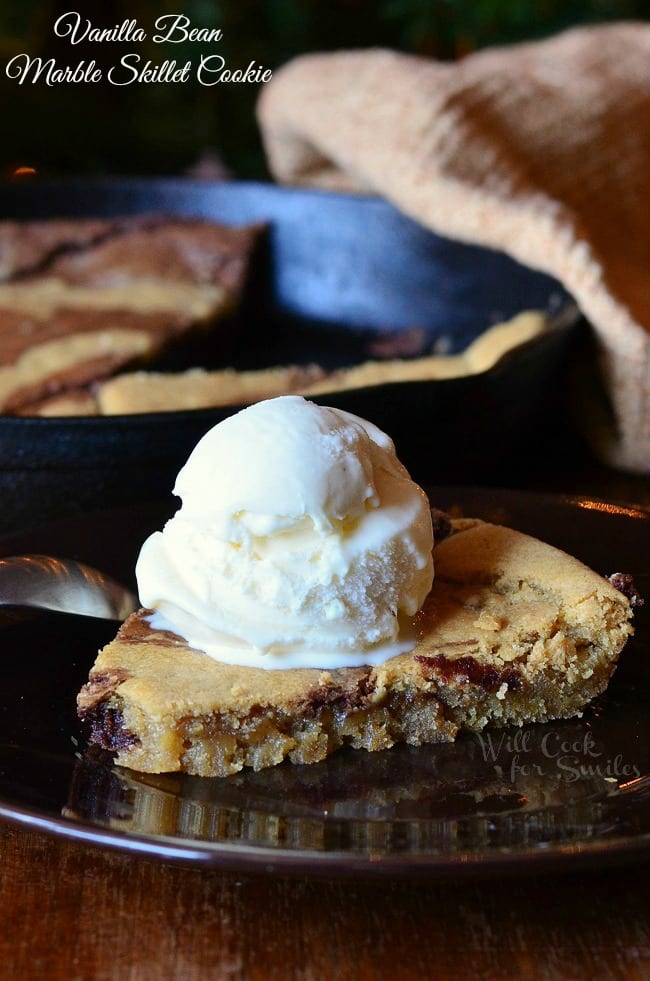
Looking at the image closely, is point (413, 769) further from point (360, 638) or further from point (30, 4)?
point (30, 4)

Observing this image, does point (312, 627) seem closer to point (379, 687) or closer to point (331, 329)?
point (379, 687)

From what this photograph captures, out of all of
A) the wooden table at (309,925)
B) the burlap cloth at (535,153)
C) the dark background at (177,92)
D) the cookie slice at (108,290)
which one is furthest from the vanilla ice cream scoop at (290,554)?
the dark background at (177,92)

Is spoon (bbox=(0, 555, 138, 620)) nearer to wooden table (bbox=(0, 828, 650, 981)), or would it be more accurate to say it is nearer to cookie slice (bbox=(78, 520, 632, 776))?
cookie slice (bbox=(78, 520, 632, 776))

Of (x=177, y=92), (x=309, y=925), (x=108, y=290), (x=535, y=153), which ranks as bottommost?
(x=177, y=92)

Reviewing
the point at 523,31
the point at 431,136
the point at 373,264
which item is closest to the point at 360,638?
the point at 431,136

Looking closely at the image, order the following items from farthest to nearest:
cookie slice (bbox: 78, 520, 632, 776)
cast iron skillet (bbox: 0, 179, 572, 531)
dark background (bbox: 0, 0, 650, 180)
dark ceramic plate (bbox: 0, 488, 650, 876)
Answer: dark background (bbox: 0, 0, 650, 180), cast iron skillet (bbox: 0, 179, 572, 531), cookie slice (bbox: 78, 520, 632, 776), dark ceramic plate (bbox: 0, 488, 650, 876)

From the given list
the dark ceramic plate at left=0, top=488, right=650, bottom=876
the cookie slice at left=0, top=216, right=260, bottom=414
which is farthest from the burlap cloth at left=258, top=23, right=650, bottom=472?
the dark ceramic plate at left=0, top=488, right=650, bottom=876

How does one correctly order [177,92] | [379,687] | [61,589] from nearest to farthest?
[379,687] < [61,589] < [177,92]

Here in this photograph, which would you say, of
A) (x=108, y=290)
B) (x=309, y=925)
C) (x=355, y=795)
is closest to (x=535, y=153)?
(x=108, y=290)
